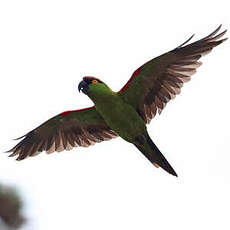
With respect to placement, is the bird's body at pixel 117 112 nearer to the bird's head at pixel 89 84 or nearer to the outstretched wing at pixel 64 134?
the bird's head at pixel 89 84

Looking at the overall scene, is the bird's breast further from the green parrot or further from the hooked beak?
the hooked beak

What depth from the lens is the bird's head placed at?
10.3 m

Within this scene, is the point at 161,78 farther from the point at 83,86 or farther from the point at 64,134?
the point at 64,134

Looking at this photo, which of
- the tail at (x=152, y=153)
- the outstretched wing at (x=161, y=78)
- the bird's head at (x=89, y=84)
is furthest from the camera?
the bird's head at (x=89, y=84)

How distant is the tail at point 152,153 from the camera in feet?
33.3

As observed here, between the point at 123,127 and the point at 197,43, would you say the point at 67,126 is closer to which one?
the point at 123,127

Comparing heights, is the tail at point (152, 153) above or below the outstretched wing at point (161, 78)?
below

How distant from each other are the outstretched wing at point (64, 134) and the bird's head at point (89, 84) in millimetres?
1189

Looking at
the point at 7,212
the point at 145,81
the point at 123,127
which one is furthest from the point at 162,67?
the point at 7,212

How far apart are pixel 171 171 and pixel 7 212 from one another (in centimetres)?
749

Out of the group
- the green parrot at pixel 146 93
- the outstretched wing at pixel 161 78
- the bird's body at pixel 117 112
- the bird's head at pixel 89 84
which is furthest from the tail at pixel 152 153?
the bird's head at pixel 89 84

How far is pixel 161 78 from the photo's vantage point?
1063cm

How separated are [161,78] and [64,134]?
3352 mm

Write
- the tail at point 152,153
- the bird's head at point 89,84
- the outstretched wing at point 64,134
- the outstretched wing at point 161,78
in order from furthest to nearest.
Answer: the outstretched wing at point 64,134 → the bird's head at point 89,84 → the tail at point 152,153 → the outstretched wing at point 161,78
